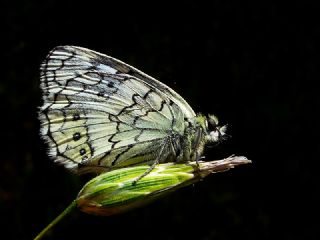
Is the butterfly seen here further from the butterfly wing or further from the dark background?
the dark background

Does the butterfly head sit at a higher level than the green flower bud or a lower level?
higher

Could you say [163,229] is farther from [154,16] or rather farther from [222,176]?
[154,16]

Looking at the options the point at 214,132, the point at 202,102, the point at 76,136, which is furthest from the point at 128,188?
the point at 202,102

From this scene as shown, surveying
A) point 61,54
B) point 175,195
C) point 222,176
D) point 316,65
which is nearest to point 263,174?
point 222,176

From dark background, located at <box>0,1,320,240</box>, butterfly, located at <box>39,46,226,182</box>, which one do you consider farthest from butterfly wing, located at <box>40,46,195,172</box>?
dark background, located at <box>0,1,320,240</box>

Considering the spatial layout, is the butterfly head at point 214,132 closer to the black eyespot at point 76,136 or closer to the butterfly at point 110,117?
the butterfly at point 110,117

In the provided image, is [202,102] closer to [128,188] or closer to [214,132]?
[214,132]
